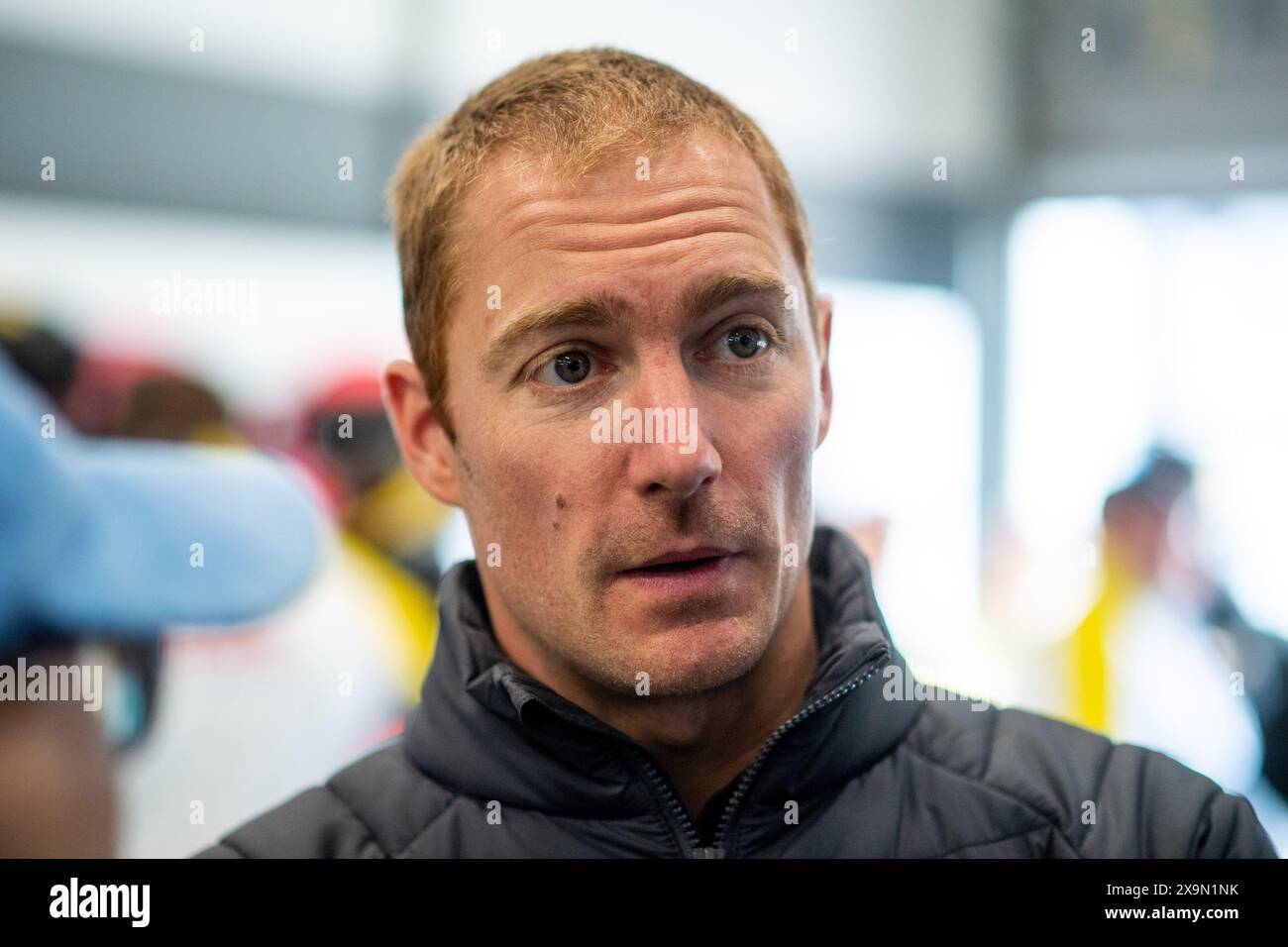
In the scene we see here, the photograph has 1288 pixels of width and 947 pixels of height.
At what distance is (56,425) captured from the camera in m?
2.11

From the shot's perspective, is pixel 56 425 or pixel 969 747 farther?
pixel 56 425

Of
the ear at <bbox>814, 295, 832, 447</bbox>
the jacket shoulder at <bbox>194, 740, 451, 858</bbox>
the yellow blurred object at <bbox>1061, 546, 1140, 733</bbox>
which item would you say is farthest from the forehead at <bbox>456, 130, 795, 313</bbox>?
the yellow blurred object at <bbox>1061, 546, 1140, 733</bbox>

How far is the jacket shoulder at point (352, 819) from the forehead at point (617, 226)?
20.3 inches

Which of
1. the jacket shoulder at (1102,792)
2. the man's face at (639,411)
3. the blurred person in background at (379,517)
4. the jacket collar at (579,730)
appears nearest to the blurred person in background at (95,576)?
the blurred person in background at (379,517)

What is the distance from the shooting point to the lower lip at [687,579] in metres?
1.07

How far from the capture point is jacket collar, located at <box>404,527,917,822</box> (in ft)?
3.69

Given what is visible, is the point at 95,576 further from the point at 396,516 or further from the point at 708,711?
the point at 708,711

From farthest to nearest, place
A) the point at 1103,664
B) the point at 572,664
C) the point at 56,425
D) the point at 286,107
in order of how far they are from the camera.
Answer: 1. the point at 1103,664
2. the point at 286,107
3. the point at 56,425
4. the point at 572,664

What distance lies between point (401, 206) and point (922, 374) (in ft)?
4.53

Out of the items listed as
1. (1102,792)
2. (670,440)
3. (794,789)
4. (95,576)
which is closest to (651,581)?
(670,440)

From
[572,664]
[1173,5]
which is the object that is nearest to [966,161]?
[1173,5]

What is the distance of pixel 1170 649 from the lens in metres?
2.62

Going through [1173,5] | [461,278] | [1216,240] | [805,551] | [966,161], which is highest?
[1173,5]
